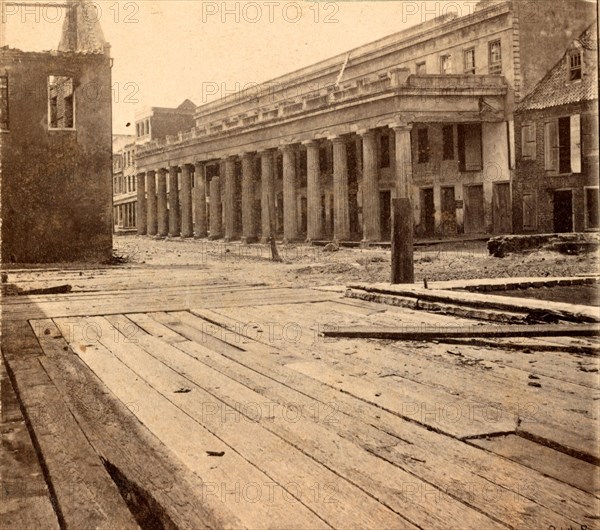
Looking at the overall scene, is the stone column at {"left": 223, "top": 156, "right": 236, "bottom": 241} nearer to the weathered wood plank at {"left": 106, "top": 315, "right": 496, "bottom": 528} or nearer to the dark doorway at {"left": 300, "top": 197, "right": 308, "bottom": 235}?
the dark doorway at {"left": 300, "top": 197, "right": 308, "bottom": 235}

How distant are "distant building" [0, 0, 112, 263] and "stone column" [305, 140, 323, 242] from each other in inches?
611

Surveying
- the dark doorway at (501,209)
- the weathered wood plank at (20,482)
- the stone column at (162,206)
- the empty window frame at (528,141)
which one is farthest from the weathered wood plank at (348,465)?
the stone column at (162,206)

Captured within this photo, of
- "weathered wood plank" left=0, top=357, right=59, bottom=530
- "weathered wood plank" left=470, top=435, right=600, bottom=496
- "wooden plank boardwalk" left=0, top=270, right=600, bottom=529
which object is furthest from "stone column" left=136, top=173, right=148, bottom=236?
"weathered wood plank" left=470, top=435, right=600, bottom=496

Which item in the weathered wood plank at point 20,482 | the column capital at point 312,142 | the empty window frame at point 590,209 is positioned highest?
the column capital at point 312,142

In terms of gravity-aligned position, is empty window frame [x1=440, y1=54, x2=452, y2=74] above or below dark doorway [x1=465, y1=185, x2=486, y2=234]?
above

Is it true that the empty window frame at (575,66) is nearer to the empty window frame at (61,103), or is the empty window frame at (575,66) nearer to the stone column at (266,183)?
the stone column at (266,183)

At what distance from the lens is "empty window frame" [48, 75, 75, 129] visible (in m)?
21.8

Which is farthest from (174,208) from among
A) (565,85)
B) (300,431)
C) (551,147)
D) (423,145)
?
(300,431)

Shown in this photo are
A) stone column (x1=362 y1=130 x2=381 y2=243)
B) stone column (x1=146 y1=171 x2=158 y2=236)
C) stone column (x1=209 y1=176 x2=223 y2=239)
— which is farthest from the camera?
stone column (x1=146 y1=171 x2=158 y2=236)

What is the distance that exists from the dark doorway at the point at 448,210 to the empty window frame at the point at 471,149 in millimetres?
1306

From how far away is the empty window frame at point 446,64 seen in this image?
116 ft

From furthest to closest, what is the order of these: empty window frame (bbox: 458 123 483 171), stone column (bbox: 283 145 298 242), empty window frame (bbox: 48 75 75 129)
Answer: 1. stone column (bbox: 283 145 298 242)
2. empty window frame (bbox: 458 123 483 171)
3. empty window frame (bbox: 48 75 75 129)

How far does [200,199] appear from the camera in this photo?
47469 mm

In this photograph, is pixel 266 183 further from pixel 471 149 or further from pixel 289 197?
pixel 471 149
